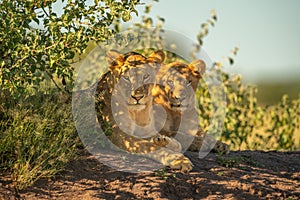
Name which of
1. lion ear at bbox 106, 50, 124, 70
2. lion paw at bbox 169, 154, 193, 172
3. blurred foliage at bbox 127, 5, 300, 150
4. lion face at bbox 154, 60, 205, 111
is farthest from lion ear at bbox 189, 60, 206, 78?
blurred foliage at bbox 127, 5, 300, 150

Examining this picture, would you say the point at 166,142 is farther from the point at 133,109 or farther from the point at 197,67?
the point at 197,67

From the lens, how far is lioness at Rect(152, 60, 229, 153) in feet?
22.4

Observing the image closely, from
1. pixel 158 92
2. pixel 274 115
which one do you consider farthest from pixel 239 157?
pixel 274 115

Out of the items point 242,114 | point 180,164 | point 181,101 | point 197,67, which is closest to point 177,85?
point 181,101

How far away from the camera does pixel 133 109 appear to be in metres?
6.37

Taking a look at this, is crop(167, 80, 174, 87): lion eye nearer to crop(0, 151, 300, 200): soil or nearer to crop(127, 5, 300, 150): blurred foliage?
crop(0, 151, 300, 200): soil

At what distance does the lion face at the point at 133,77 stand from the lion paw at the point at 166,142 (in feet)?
1.19

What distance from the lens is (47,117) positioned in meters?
6.07

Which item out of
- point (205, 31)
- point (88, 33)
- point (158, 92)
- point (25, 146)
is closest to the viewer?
point (25, 146)

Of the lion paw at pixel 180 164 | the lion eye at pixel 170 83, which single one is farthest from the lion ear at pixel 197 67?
the lion paw at pixel 180 164

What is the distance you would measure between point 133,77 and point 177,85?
0.69m

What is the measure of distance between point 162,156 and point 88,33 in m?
1.43

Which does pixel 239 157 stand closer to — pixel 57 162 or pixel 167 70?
pixel 167 70

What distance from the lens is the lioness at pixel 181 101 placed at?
22.4ft
